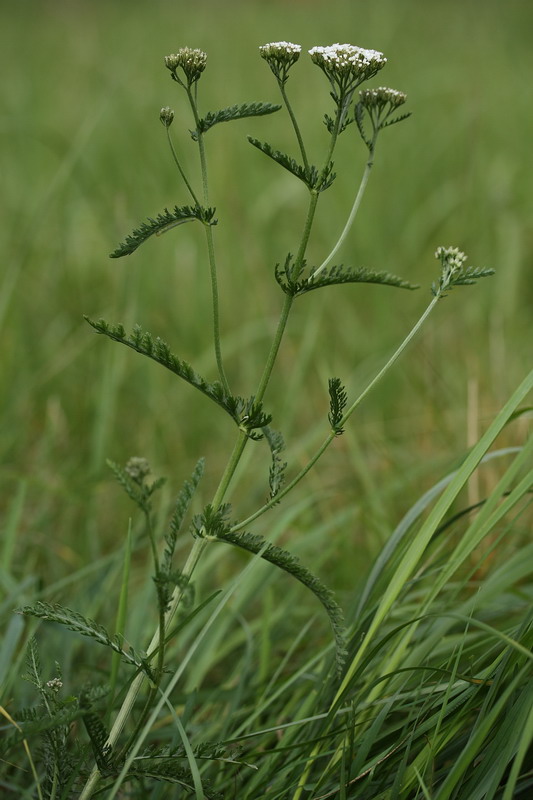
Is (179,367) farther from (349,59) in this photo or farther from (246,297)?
(246,297)

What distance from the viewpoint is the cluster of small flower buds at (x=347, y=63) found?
86 centimetres

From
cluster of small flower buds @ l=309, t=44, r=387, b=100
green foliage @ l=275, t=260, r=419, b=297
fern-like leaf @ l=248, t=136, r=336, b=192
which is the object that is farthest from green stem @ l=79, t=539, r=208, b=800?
cluster of small flower buds @ l=309, t=44, r=387, b=100

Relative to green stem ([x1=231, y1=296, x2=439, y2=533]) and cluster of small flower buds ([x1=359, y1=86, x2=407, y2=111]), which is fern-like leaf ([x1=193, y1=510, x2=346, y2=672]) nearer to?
green stem ([x1=231, y1=296, x2=439, y2=533])

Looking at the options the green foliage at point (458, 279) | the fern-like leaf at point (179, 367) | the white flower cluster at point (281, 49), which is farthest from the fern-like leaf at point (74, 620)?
the white flower cluster at point (281, 49)

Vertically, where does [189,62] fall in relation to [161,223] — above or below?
above

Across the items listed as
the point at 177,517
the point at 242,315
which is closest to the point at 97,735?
the point at 177,517

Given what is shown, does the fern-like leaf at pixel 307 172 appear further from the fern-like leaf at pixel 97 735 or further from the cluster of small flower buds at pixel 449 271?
the fern-like leaf at pixel 97 735

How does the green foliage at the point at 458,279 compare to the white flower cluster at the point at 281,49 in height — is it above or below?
below

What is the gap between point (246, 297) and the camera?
3143 millimetres

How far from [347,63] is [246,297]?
2.29 m

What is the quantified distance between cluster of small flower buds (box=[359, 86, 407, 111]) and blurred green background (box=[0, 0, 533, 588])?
0.84m

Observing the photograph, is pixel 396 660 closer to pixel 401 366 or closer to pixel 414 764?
pixel 414 764

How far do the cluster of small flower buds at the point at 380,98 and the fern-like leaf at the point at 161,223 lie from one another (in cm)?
23

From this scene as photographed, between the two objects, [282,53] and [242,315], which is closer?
[282,53]
